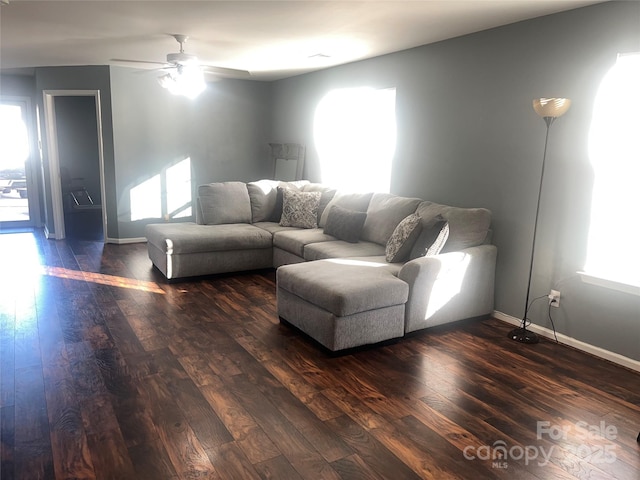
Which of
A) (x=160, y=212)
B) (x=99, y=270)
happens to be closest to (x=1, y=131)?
(x=160, y=212)

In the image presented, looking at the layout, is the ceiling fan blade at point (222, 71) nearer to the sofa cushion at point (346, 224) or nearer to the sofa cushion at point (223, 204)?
A: the sofa cushion at point (223, 204)

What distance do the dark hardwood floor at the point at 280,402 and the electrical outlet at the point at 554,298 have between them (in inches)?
12.1

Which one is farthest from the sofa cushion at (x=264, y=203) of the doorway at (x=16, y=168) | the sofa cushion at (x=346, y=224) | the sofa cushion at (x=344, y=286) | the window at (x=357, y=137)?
the doorway at (x=16, y=168)

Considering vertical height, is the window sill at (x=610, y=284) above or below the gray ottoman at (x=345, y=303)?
above

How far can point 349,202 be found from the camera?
5105mm

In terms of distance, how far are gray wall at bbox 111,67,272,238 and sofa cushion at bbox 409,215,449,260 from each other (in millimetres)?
4390

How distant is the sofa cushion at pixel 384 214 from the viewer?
14.6 feet

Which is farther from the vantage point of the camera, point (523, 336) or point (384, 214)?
point (384, 214)

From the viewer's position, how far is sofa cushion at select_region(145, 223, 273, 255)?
4.80m

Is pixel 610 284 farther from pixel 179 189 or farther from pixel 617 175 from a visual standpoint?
pixel 179 189

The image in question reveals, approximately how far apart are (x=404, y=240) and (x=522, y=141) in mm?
1220

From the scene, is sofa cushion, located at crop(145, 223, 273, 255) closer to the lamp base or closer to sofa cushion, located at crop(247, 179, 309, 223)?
sofa cushion, located at crop(247, 179, 309, 223)

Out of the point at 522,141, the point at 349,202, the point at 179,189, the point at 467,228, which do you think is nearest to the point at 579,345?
the point at 467,228

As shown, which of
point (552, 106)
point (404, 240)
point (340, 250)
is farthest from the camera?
point (340, 250)
